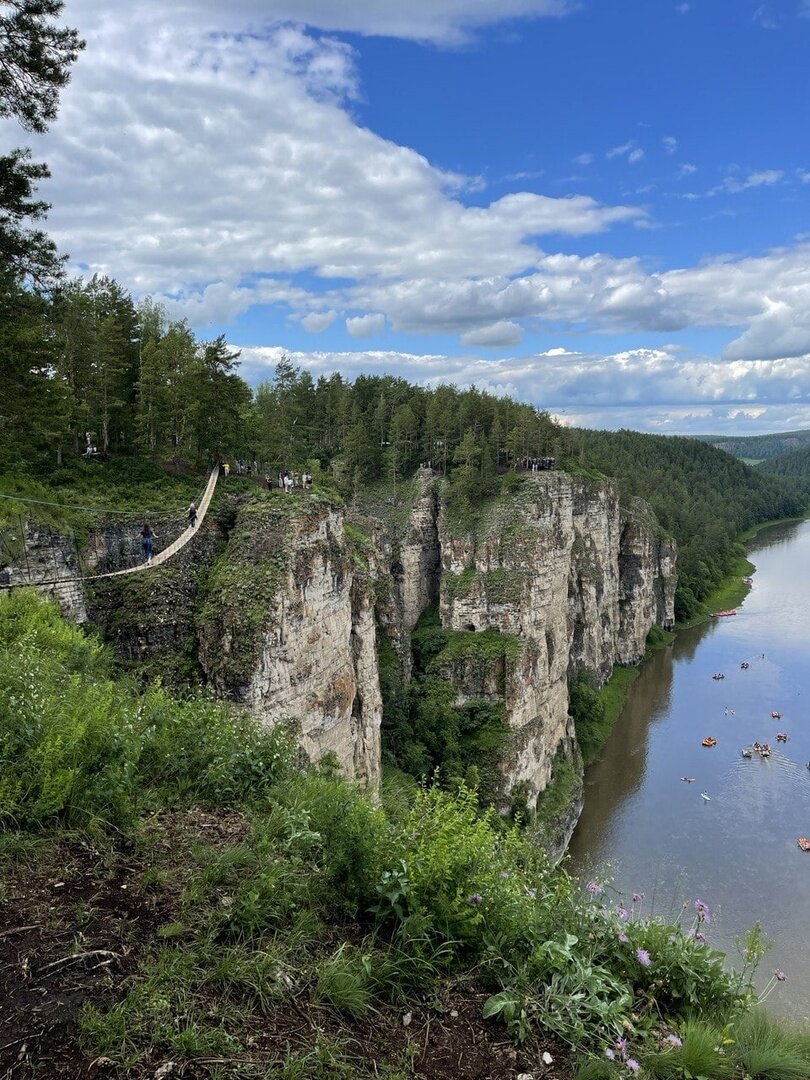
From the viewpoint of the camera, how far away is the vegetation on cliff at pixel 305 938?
4387 millimetres

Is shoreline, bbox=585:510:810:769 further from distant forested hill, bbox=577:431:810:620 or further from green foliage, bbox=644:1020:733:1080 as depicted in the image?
green foliage, bbox=644:1020:733:1080

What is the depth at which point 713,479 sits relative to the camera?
153 meters

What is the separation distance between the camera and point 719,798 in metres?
38.1

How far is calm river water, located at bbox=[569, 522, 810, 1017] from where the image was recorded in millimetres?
27766

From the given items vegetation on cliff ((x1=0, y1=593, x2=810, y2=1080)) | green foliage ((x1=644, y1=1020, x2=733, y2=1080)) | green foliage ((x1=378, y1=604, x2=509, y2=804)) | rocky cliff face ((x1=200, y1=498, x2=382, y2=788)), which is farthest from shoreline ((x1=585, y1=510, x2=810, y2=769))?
green foliage ((x1=644, y1=1020, x2=733, y2=1080))

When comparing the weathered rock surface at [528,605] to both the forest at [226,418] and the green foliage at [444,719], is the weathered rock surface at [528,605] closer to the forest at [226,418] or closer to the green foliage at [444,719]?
the green foliage at [444,719]

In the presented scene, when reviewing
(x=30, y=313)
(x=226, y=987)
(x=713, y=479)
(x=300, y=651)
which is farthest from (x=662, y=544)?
(x=713, y=479)

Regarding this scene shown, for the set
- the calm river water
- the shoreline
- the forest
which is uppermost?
the forest

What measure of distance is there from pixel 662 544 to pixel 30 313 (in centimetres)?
6882

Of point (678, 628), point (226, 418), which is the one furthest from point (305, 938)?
point (678, 628)

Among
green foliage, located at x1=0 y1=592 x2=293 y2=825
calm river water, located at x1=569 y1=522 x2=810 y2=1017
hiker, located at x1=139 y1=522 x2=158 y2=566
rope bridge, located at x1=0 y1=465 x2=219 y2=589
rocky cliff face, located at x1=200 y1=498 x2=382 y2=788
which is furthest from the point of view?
calm river water, located at x1=569 y1=522 x2=810 y2=1017

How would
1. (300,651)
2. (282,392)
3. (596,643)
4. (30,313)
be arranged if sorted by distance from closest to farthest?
(30,313) < (300,651) < (596,643) < (282,392)

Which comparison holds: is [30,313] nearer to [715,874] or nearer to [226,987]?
[226,987]

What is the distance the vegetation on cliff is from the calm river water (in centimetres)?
919
